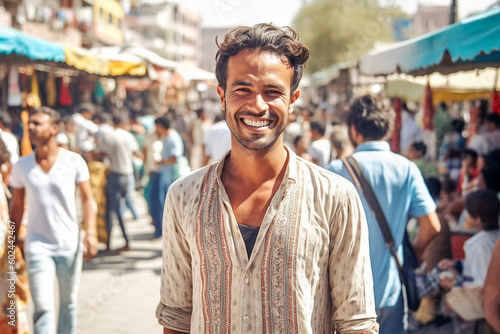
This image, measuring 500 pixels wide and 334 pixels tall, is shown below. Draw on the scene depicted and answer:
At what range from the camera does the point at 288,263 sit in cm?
171

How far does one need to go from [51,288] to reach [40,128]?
1.14 meters

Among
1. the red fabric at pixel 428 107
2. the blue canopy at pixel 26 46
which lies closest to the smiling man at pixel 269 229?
the blue canopy at pixel 26 46

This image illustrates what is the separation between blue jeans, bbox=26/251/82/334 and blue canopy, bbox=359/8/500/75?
336 centimetres

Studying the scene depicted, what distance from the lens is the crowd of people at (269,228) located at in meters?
1.73

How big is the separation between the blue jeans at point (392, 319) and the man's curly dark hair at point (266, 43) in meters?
1.68

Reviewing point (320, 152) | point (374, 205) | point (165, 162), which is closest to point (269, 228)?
point (374, 205)

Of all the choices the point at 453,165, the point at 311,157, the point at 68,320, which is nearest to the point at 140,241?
the point at 311,157

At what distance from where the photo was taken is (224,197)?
1.83 m

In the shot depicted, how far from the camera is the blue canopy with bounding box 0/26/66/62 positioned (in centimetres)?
607

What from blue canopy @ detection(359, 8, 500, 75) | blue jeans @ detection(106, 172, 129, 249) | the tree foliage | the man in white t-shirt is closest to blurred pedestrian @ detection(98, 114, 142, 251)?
blue jeans @ detection(106, 172, 129, 249)

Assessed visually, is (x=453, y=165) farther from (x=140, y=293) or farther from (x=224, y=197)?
(x=224, y=197)

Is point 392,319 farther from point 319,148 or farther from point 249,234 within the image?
point 319,148

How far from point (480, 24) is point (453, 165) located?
4987 mm

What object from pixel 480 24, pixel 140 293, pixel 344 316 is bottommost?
pixel 140 293
